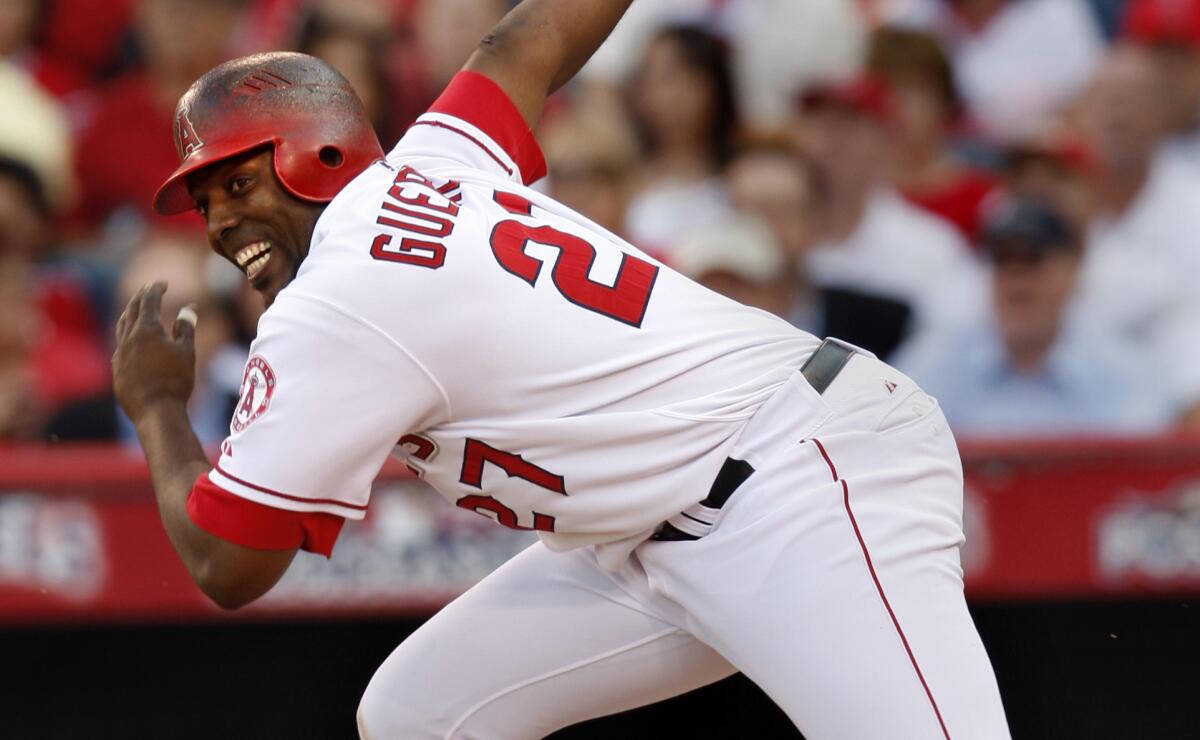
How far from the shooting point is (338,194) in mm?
2492

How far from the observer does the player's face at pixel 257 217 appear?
8.20ft

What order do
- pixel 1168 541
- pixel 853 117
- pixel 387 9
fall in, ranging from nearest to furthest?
pixel 1168 541
pixel 853 117
pixel 387 9

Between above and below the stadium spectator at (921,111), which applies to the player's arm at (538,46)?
above

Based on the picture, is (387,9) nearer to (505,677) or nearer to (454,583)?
(454,583)

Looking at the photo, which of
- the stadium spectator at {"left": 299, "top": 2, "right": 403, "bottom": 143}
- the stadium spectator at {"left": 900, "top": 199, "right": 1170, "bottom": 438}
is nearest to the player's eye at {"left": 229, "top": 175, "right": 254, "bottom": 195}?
the stadium spectator at {"left": 900, "top": 199, "right": 1170, "bottom": 438}

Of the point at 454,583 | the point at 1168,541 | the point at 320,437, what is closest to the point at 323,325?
the point at 320,437

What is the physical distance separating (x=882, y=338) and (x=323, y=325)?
115 inches

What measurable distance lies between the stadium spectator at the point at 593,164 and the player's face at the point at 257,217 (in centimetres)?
265

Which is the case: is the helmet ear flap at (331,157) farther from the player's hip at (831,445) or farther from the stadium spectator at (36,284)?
the stadium spectator at (36,284)

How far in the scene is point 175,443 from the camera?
254 cm

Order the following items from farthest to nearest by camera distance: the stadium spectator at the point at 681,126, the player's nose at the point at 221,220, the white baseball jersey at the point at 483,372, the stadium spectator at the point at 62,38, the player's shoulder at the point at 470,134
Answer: the stadium spectator at the point at 62,38
the stadium spectator at the point at 681,126
the player's shoulder at the point at 470,134
the player's nose at the point at 221,220
the white baseball jersey at the point at 483,372

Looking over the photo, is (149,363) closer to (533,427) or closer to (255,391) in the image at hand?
(255,391)

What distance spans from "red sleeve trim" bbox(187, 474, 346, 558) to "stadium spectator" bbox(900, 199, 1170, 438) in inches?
109

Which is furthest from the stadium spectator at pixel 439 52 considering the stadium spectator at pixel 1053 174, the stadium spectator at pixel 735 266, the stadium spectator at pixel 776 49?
the stadium spectator at pixel 1053 174
